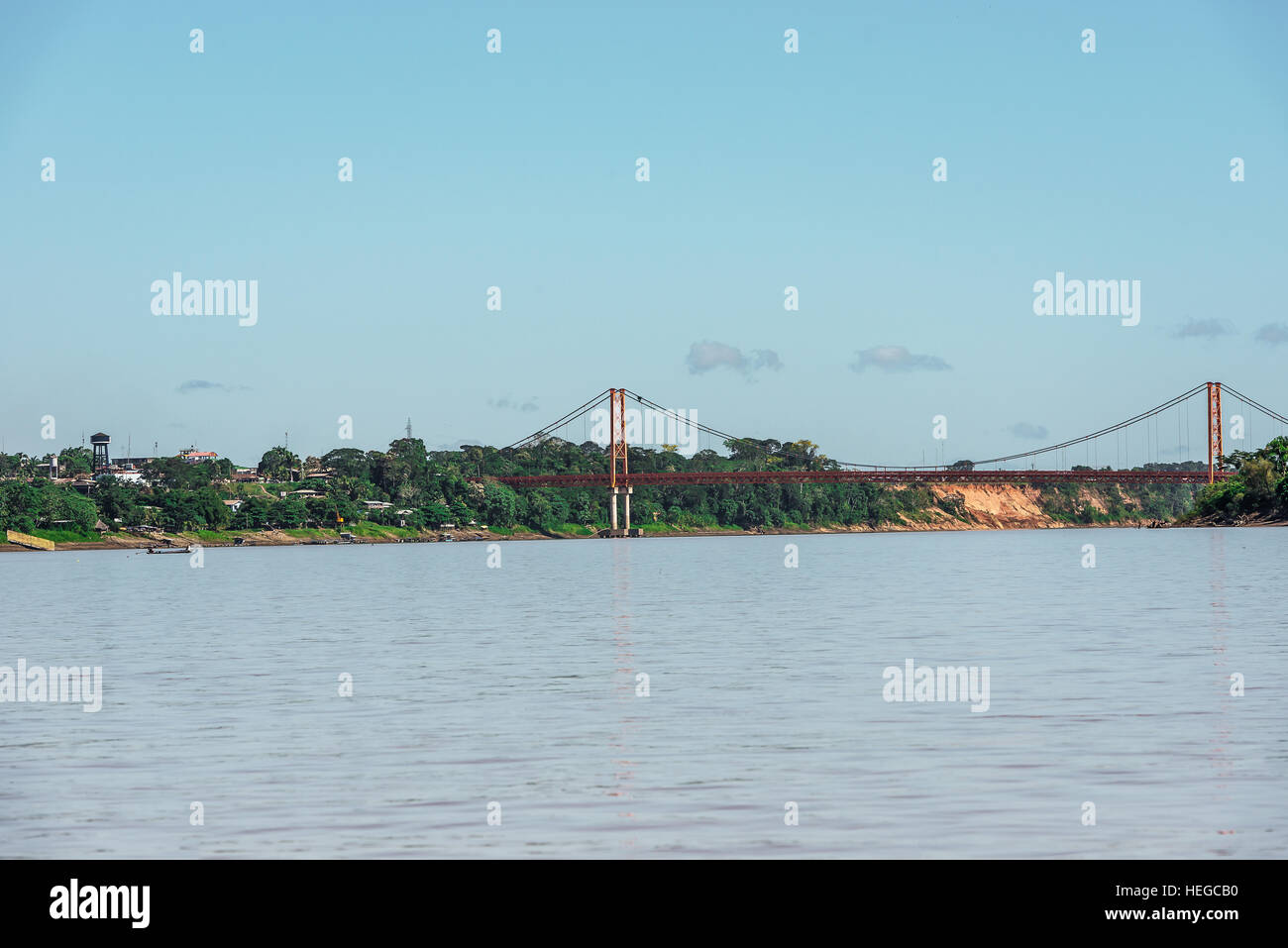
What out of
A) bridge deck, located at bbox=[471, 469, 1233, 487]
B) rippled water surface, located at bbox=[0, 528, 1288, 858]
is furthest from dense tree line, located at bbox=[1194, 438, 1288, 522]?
rippled water surface, located at bbox=[0, 528, 1288, 858]

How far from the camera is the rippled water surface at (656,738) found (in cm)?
1260

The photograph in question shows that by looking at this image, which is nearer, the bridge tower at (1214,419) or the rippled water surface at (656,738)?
the rippled water surface at (656,738)

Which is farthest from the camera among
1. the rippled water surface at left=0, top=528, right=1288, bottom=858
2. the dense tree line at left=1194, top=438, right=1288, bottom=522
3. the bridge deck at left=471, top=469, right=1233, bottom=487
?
the dense tree line at left=1194, top=438, right=1288, bottom=522

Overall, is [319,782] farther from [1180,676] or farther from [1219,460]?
[1219,460]

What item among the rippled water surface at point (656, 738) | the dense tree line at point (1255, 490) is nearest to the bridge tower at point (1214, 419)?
the dense tree line at point (1255, 490)

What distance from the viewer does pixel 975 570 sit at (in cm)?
7906

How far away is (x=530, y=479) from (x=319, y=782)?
508 ft

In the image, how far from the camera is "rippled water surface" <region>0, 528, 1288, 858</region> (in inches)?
496

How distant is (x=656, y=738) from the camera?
1825 cm

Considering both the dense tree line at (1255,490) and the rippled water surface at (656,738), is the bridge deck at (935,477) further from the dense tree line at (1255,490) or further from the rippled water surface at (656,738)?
the rippled water surface at (656,738)

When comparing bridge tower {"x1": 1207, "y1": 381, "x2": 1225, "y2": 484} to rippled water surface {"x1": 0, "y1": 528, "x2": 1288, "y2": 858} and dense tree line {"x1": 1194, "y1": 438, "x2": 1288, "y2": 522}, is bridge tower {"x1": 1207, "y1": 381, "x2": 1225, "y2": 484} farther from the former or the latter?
rippled water surface {"x1": 0, "y1": 528, "x2": 1288, "y2": 858}

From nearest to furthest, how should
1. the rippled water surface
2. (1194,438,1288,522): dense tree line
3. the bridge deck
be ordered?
the rippled water surface → the bridge deck → (1194,438,1288,522): dense tree line
